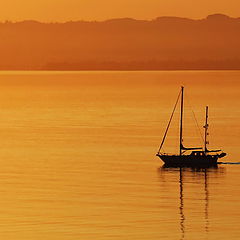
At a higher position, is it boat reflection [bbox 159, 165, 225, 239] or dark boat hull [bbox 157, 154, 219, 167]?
dark boat hull [bbox 157, 154, 219, 167]

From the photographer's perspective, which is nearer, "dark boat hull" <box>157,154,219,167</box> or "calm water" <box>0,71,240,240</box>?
"calm water" <box>0,71,240,240</box>

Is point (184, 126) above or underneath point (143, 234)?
above

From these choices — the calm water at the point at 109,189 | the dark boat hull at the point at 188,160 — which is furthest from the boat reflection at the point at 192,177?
the dark boat hull at the point at 188,160

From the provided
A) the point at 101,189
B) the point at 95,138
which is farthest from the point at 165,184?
the point at 95,138

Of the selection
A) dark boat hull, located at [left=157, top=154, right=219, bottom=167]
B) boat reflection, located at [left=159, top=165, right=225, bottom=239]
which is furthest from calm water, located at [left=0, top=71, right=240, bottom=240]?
dark boat hull, located at [left=157, top=154, right=219, bottom=167]

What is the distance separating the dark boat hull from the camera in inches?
4552

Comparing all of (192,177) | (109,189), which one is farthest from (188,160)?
(109,189)

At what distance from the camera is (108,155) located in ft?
410

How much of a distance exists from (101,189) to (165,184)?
8585mm

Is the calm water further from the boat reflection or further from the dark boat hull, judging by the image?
the dark boat hull

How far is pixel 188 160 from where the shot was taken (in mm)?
115938

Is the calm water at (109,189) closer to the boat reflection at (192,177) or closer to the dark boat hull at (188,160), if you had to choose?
the boat reflection at (192,177)

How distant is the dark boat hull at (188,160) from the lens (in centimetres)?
11562

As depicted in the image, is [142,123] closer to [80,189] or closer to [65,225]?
[80,189]
